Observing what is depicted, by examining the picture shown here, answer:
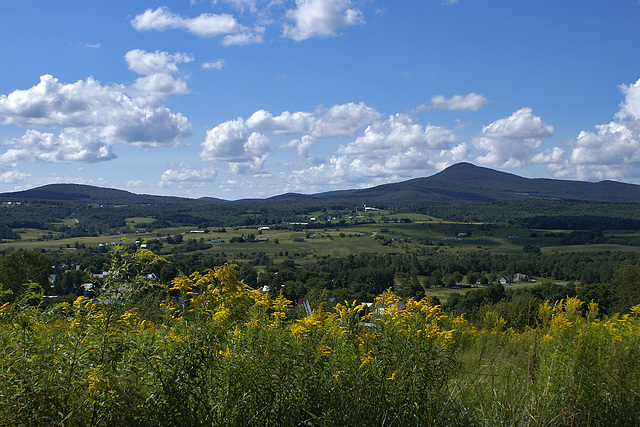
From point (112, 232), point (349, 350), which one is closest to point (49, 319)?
point (349, 350)

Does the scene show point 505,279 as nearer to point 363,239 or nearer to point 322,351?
point 363,239

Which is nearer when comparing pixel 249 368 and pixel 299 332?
pixel 249 368

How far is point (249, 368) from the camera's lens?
373 cm

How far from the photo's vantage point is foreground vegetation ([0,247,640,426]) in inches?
129

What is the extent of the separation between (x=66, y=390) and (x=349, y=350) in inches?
101

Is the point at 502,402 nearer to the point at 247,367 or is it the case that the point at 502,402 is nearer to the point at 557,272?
the point at 247,367

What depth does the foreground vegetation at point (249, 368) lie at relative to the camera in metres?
3.29

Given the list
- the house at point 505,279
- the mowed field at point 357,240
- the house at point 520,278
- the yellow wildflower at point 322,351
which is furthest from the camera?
the mowed field at point 357,240

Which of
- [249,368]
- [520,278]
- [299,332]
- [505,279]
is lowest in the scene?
[505,279]

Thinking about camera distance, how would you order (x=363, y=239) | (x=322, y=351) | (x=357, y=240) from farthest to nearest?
(x=363, y=239), (x=357, y=240), (x=322, y=351)

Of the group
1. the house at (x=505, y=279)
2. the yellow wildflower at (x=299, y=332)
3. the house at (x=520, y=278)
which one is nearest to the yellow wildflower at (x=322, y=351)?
the yellow wildflower at (x=299, y=332)

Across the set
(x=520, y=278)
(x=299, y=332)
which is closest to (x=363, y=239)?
(x=520, y=278)

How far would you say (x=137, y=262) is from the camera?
3.57 m

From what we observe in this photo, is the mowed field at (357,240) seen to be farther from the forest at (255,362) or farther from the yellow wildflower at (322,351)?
the yellow wildflower at (322,351)
